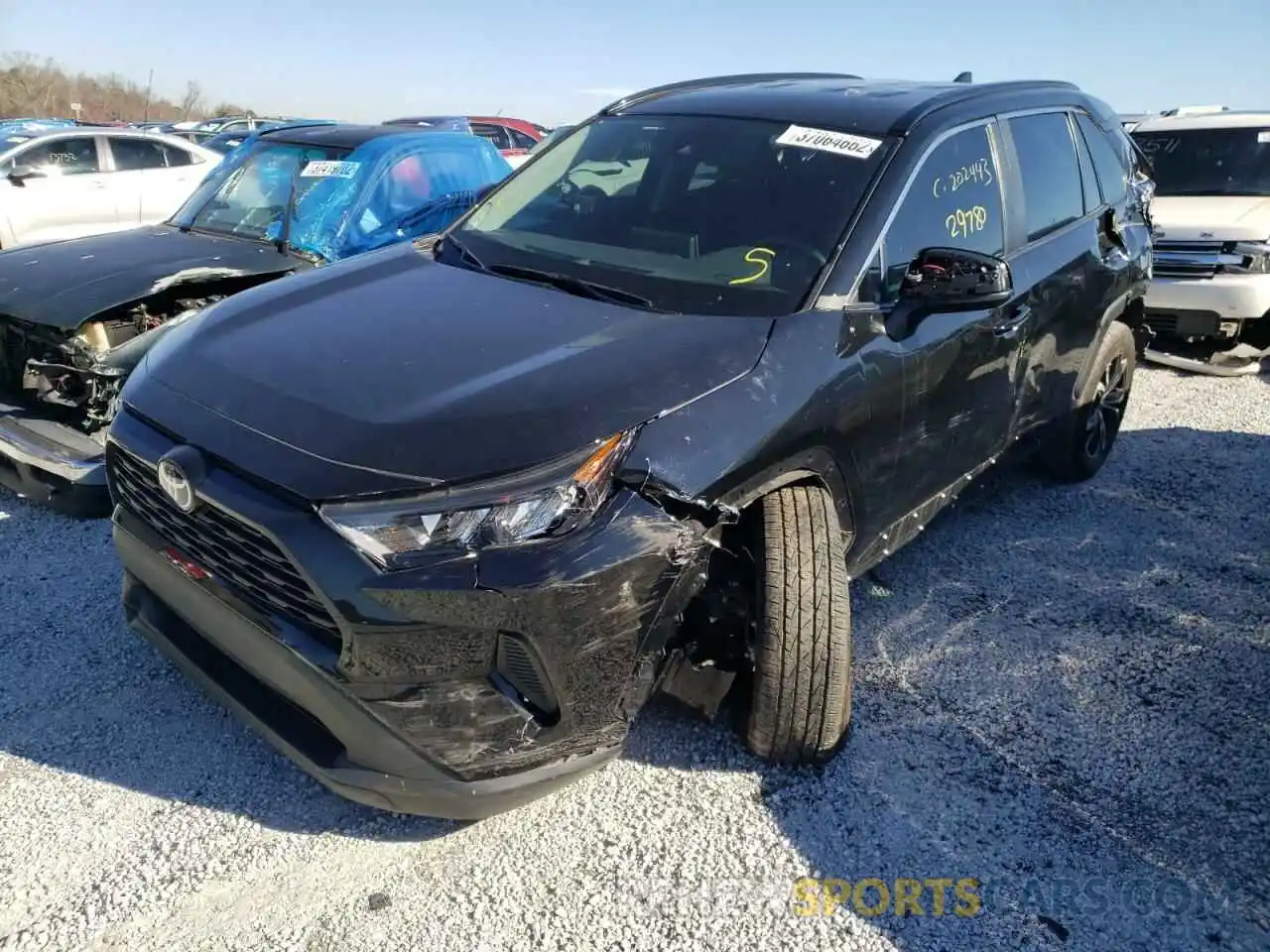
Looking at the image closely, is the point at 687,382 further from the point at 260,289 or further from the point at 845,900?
the point at 260,289

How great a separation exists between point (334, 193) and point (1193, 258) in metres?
6.08

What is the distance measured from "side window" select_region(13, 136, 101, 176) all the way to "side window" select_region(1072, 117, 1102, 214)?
10.9 metres

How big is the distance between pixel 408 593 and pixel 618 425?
0.60m

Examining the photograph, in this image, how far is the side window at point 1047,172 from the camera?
3.74 m

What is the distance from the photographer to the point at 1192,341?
7.51 metres

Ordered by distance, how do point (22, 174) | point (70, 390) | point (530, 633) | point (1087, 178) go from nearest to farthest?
point (530, 633), point (70, 390), point (1087, 178), point (22, 174)

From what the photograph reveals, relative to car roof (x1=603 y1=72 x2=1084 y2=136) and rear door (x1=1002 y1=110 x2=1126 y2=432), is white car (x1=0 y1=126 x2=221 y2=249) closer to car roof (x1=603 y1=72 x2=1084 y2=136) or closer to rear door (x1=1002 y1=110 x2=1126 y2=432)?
car roof (x1=603 y1=72 x2=1084 y2=136)

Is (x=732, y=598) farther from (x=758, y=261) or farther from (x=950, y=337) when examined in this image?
(x=950, y=337)

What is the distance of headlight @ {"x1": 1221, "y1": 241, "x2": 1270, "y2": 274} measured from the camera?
22.0 ft

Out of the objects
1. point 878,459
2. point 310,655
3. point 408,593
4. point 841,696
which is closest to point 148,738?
point 310,655

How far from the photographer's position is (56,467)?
3859 mm

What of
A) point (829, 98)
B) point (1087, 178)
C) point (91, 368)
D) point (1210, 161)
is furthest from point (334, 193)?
point (1210, 161)

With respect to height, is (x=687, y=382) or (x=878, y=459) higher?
(x=687, y=382)

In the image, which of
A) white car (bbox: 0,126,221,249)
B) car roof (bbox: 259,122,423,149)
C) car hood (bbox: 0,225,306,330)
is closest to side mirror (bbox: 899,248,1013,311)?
car hood (bbox: 0,225,306,330)
